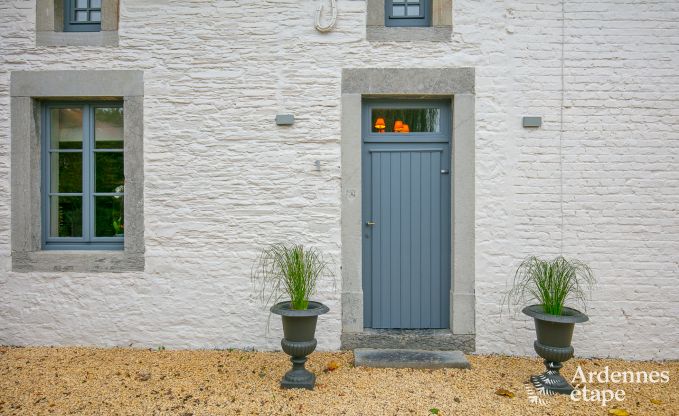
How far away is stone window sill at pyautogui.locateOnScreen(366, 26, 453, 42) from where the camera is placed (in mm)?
4488

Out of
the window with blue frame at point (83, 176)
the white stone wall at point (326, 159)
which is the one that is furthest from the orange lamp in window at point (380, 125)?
the window with blue frame at point (83, 176)

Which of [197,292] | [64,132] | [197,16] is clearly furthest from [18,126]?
[197,292]

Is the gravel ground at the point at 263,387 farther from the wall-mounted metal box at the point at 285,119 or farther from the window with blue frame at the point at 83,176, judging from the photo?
the wall-mounted metal box at the point at 285,119

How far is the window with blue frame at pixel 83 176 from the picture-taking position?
4.77m

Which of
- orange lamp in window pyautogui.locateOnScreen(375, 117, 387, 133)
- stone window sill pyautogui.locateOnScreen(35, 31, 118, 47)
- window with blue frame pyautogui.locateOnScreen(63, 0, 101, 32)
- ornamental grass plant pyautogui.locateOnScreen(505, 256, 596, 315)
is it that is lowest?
ornamental grass plant pyautogui.locateOnScreen(505, 256, 596, 315)

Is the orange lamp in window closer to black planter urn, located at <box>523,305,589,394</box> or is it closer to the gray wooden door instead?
the gray wooden door

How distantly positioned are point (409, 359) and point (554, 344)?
125 centimetres

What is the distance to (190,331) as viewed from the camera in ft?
15.0

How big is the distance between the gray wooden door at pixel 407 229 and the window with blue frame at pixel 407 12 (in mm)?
966

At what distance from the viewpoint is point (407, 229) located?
4.62 m

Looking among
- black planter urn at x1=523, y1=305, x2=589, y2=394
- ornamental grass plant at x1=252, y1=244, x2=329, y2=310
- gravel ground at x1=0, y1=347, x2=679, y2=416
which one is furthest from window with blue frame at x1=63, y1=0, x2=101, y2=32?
black planter urn at x1=523, y1=305, x2=589, y2=394

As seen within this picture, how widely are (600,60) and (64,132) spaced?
5.64 metres

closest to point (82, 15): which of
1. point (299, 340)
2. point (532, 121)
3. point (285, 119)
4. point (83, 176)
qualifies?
point (83, 176)

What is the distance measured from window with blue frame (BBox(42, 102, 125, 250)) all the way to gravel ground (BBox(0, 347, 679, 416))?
4.01 ft
